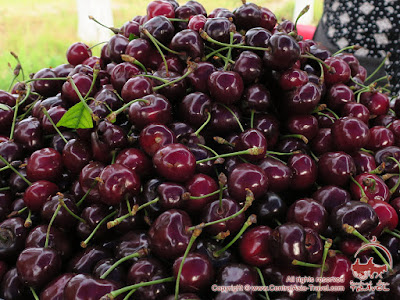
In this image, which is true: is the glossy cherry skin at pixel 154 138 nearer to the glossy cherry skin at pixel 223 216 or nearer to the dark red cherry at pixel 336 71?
the glossy cherry skin at pixel 223 216

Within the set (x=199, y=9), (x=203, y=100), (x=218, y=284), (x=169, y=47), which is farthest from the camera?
(x=199, y=9)

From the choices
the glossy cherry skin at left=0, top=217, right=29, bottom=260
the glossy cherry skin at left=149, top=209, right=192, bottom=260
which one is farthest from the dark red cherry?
the glossy cherry skin at left=0, top=217, right=29, bottom=260

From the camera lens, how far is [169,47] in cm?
107

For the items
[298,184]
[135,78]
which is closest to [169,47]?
[135,78]

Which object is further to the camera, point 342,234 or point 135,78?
point 135,78

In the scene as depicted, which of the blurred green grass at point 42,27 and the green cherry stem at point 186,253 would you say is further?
the blurred green grass at point 42,27

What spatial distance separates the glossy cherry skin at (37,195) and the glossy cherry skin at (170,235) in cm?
28

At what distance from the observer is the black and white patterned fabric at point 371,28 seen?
2.00 metres

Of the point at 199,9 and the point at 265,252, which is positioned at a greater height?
the point at 199,9

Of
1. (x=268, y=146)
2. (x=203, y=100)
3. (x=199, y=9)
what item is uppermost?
(x=199, y=9)

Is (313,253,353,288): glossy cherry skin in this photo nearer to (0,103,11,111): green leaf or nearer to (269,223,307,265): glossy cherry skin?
(269,223,307,265): glossy cherry skin

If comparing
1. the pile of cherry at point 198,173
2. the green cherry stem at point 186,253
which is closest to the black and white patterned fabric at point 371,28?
the pile of cherry at point 198,173

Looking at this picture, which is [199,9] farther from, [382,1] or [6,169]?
[382,1]

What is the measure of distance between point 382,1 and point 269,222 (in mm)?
1706
